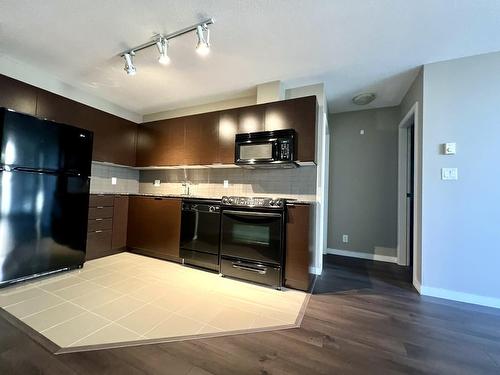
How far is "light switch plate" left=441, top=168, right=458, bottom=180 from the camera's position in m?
2.21

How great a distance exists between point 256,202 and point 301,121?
111cm

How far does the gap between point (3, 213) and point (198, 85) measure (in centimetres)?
253

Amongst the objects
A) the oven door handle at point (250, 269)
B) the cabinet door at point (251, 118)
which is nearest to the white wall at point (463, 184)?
the oven door handle at point (250, 269)

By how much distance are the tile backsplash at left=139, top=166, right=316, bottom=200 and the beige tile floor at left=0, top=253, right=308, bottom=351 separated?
4.12ft

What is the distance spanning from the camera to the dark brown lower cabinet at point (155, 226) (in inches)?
120

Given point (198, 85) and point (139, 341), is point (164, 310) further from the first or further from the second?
point (198, 85)

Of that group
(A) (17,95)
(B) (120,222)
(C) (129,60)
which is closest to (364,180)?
(C) (129,60)

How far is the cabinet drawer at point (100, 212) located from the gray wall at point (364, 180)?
3.60 metres

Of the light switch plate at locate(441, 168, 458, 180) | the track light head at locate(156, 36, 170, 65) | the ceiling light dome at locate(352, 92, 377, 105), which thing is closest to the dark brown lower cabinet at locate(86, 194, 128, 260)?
the track light head at locate(156, 36, 170, 65)

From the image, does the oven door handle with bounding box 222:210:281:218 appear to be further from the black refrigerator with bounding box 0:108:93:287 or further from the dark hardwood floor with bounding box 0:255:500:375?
the black refrigerator with bounding box 0:108:93:287

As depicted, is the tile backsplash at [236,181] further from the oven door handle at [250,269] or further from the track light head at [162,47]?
the track light head at [162,47]

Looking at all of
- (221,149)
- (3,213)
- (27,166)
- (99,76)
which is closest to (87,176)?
(27,166)

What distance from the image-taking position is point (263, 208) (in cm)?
241

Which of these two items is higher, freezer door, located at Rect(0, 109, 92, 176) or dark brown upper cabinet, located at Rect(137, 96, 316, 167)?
dark brown upper cabinet, located at Rect(137, 96, 316, 167)
